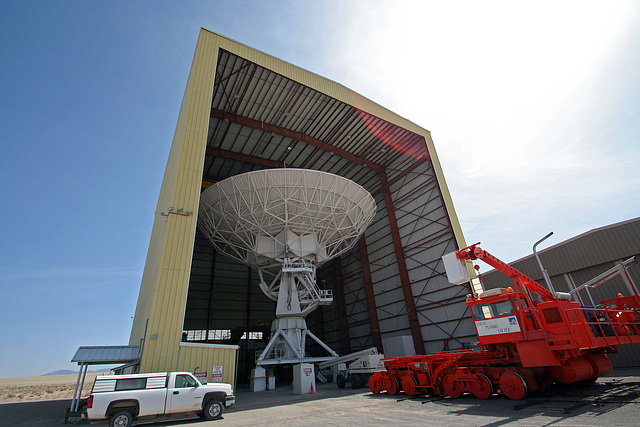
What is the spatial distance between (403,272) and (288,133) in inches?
605

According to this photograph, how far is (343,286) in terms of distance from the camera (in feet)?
116

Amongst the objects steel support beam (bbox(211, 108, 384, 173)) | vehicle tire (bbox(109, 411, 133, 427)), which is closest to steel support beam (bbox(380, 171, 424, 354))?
steel support beam (bbox(211, 108, 384, 173))

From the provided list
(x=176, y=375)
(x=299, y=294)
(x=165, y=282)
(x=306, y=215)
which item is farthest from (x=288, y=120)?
(x=176, y=375)

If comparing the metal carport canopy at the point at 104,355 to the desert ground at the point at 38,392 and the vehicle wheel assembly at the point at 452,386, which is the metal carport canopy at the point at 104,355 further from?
the vehicle wheel assembly at the point at 452,386

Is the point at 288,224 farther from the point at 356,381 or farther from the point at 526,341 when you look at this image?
the point at 526,341

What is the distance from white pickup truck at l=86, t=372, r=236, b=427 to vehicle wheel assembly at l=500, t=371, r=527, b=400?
8298mm

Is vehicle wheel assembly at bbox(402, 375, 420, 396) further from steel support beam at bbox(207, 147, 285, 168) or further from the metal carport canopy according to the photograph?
steel support beam at bbox(207, 147, 285, 168)

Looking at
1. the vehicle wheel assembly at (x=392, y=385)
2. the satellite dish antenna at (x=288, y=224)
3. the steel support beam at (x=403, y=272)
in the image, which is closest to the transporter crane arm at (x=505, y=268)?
the vehicle wheel assembly at (x=392, y=385)

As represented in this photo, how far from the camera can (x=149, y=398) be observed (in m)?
9.27

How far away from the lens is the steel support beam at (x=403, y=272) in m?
25.8

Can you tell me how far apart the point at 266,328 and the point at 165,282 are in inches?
1082

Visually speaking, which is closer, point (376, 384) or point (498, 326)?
point (498, 326)

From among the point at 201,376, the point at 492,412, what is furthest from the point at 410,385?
the point at 201,376

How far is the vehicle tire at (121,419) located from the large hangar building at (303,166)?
4146mm
